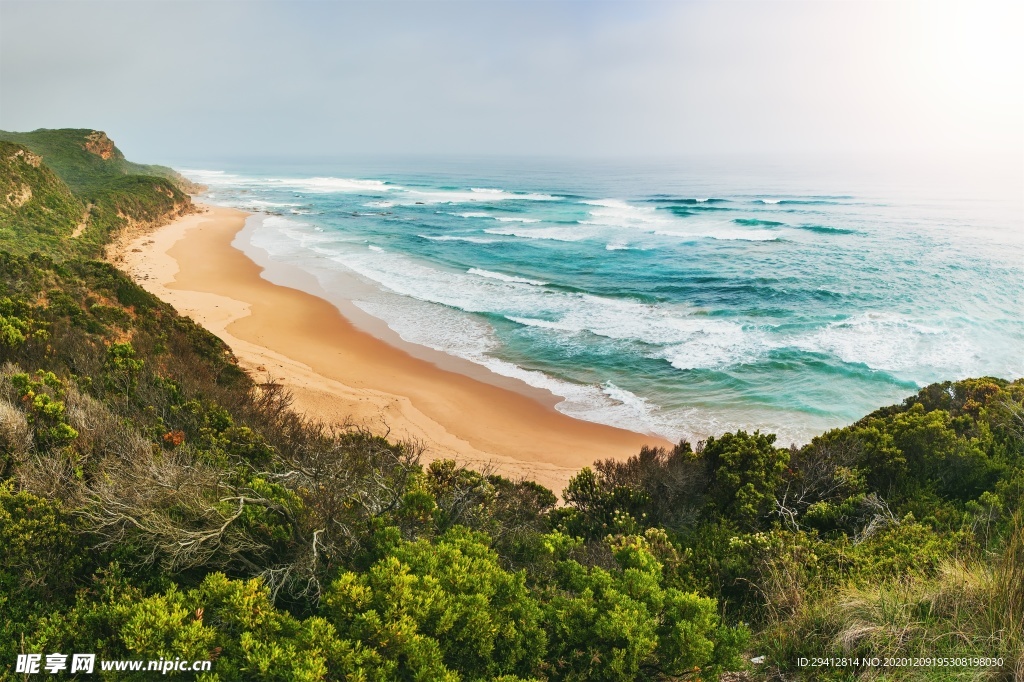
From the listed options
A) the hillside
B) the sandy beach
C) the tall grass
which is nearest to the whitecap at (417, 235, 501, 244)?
the sandy beach

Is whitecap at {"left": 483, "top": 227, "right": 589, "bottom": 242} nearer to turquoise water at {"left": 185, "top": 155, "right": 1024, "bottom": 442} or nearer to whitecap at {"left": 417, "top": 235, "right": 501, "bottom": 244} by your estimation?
turquoise water at {"left": 185, "top": 155, "right": 1024, "bottom": 442}

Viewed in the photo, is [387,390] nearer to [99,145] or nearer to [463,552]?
[463,552]

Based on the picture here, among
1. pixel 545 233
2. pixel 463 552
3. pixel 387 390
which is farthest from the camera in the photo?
pixel 545 233

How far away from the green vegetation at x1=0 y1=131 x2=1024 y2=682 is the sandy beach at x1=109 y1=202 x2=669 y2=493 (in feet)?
13.1

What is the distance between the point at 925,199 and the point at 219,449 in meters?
69.6

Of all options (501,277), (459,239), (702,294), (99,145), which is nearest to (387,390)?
(501,277)

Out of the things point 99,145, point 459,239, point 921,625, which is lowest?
point 921,625

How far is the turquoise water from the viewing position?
53.0ft

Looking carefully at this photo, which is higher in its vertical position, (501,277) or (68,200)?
(68,200)

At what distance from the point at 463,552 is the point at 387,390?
453 inches

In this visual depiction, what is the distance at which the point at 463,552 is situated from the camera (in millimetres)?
4676

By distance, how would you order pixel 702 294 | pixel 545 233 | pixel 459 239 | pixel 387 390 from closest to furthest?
pixel 387 390 < pixel 702 294 < pixel 459 239 < pixel 545 233

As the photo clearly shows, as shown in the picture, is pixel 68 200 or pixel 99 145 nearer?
pixel 68 200

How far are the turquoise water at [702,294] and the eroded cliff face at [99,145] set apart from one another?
17.9m
